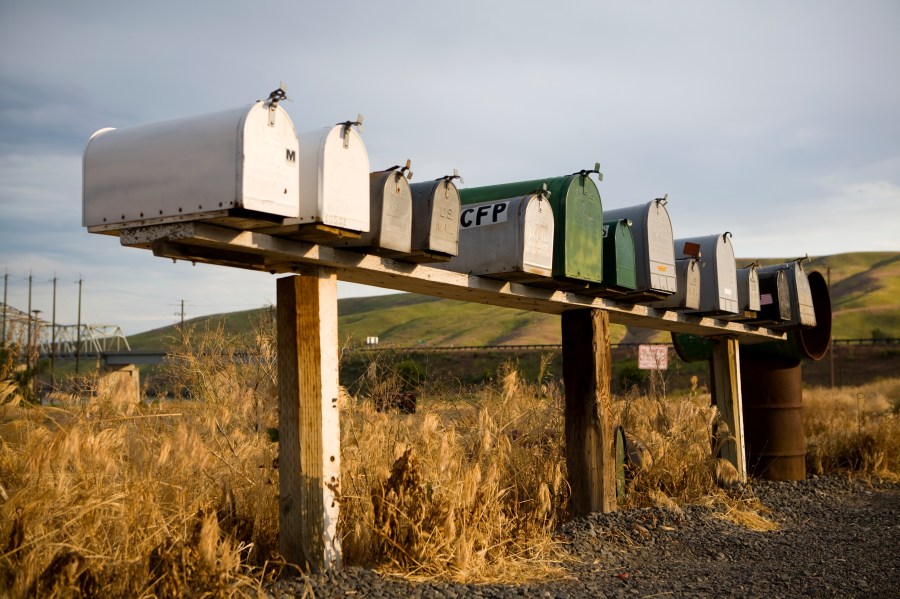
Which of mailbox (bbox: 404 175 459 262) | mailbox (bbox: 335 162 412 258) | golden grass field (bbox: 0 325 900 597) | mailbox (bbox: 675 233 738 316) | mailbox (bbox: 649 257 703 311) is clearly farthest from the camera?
mailbox (bbox: 675 233 738 316)

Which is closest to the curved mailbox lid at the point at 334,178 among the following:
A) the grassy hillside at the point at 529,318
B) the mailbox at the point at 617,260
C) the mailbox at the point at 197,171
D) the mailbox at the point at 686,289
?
the mailbox at the point at 197,171

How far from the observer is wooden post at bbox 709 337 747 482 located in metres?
8.80

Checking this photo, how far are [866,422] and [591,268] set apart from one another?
6824 mm

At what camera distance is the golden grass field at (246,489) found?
339cm

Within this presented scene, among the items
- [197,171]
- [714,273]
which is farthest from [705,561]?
[197,171]

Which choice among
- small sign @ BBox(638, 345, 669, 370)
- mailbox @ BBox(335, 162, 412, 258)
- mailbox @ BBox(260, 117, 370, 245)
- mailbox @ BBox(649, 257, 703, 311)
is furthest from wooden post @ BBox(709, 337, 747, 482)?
mailbox @ BBox(260, 117, 370, 245)

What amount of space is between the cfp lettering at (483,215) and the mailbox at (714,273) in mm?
2780

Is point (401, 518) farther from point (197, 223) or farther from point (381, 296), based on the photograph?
point (381, 296)

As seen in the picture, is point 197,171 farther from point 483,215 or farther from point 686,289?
point 686,289

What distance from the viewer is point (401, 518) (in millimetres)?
4344

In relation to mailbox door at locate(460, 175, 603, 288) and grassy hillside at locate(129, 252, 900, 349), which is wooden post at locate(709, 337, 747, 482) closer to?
mailbox door at locate(460, 175, 603, 288)

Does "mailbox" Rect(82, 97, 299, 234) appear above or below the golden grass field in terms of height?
above

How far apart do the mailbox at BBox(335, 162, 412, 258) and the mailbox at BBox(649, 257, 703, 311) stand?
3513mm

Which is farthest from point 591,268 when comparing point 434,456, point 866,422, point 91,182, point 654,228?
point 866,422
